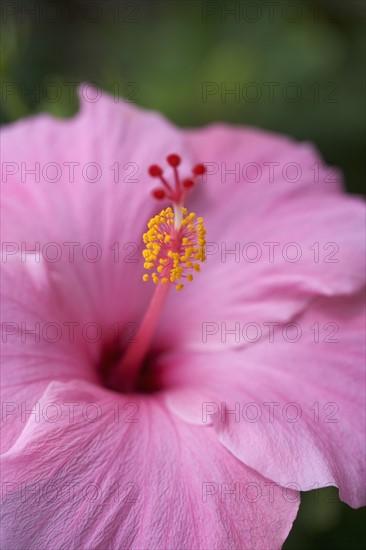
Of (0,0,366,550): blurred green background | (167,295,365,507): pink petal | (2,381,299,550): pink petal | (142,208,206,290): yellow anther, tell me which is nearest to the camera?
(2,381,299,550): pink petal

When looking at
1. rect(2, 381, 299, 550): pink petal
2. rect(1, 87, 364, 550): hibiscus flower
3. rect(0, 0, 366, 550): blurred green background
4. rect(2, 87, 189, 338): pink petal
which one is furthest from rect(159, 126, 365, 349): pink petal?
rect(0, 0, 366, 550): blurred green background

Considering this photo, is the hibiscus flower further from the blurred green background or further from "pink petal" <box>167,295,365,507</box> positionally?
the blurred green background

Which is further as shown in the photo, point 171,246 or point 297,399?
point 171,246

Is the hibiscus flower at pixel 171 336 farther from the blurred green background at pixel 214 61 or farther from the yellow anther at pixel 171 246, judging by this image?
the blurred green background at pixel 214 61

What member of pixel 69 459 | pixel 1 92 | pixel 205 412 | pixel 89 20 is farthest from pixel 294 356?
pixel 89 20

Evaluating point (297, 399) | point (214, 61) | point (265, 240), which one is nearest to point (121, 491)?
point (297, 399)

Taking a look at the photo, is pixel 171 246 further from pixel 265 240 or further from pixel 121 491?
pixel 121 491

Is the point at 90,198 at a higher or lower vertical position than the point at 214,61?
lower
